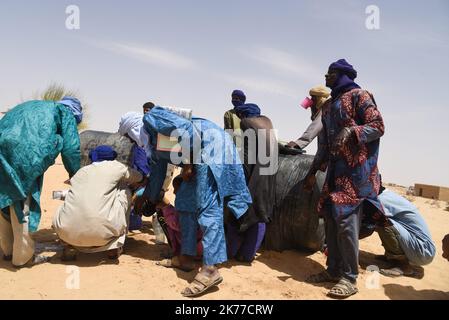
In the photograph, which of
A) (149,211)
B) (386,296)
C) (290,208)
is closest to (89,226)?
(149,211)

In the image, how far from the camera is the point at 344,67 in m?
4.05

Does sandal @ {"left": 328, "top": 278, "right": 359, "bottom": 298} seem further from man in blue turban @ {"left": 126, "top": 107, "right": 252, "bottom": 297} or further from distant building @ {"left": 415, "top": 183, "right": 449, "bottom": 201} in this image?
distant building @ {"left": 415, "top": 183, "right": 449, "bottom": 201}

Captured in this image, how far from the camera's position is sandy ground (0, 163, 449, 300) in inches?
145

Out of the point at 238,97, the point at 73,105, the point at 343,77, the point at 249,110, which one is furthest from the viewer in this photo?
the point at 238,97

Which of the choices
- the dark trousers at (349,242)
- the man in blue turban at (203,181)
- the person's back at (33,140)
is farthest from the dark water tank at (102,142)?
the dark trousers at (349,242)

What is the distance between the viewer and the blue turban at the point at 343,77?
13.2 ft

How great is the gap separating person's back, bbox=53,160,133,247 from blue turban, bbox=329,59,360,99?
236 centimetres

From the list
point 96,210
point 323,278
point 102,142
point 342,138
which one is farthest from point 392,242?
point 102,142

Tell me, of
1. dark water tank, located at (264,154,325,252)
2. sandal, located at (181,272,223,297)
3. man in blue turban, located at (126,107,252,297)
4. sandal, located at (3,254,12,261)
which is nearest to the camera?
sandal, located at (181,272,223,297)

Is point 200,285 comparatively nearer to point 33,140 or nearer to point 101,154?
point 101,154

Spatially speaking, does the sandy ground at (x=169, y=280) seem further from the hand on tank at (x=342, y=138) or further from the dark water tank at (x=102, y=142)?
the dark water tank at (x=102, y=142)

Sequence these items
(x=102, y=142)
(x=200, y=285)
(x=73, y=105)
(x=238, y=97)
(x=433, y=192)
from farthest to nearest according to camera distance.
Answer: (x=433, y=192), (x=102, y=142), (x=238, y=97), (x=73, y=105), (x=200, y=285)

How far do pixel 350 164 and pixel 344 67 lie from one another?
3.05 feet

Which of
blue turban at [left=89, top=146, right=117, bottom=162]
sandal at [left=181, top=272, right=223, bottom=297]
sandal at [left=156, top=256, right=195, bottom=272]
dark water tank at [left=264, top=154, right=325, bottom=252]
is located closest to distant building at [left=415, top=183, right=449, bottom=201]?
dark water tank at [left=264, top=154, right=325, bottom=252]
